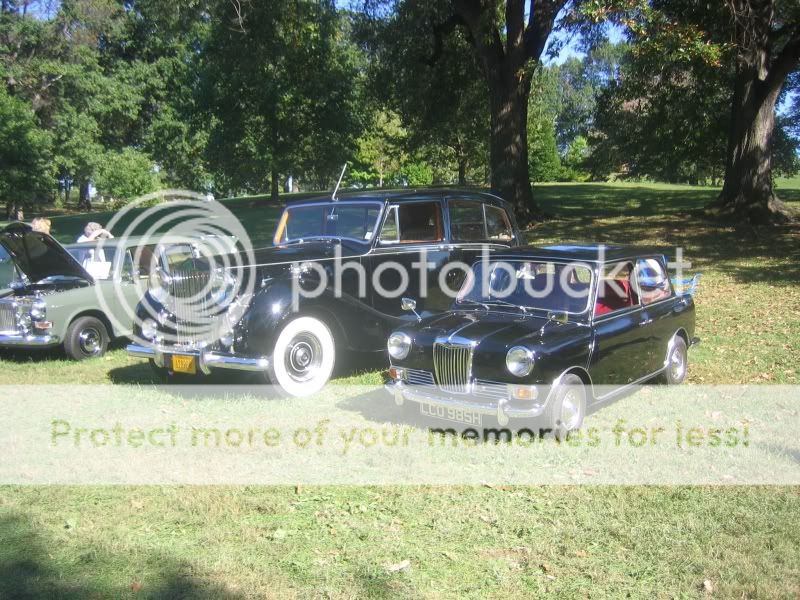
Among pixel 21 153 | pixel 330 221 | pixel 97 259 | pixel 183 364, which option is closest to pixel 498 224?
pixel 330 221

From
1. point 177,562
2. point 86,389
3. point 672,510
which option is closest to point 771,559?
point 672,510

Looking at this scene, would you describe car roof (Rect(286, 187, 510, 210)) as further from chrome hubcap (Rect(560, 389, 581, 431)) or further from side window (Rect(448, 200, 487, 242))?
chrome hubcap (Rect(560, 389, 581, 431))

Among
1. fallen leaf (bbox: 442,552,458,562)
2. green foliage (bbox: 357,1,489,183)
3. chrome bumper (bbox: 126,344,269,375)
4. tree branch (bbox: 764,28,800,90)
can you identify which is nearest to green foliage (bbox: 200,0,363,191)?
green foliage (bbox: 357,1,489,183)

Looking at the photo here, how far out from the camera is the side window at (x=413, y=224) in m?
8.28

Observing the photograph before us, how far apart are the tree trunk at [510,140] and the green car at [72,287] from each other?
38.0ft

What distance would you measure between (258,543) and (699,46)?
13.3 meters

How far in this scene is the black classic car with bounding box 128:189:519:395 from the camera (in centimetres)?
698

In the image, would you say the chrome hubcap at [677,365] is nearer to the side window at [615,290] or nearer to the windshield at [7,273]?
the side window at [615,290]

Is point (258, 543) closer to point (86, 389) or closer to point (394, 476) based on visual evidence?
point (394, 476)

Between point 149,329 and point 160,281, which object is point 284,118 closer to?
point 160,281

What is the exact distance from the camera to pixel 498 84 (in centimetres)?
1902

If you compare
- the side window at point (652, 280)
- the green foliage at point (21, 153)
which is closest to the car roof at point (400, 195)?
the side window at point (652, 280)

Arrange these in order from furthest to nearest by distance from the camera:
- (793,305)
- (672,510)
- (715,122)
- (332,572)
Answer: (715,122) → (793,305) → (672,510) → (332,572)

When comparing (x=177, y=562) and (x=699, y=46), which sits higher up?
(x=699, y=46)
